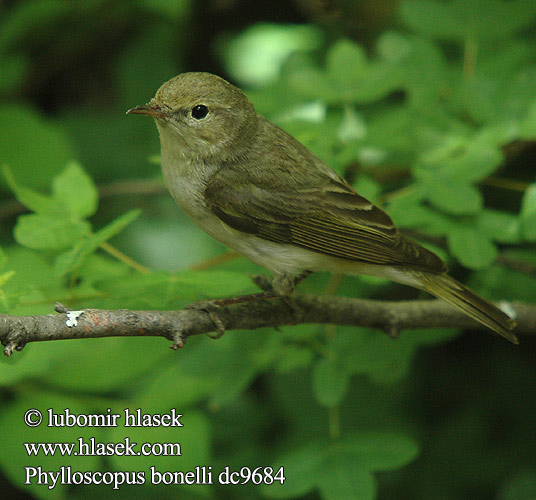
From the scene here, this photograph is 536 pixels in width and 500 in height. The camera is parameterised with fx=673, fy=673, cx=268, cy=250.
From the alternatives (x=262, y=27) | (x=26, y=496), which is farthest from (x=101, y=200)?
(x=26, y=496)

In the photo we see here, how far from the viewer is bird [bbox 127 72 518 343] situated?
9.40ft

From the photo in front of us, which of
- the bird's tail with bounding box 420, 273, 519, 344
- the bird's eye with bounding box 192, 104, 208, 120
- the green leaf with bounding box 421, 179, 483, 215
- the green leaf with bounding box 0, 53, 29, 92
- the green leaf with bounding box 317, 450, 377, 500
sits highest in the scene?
the green leaf with bounding box 0, 53, 29, 92

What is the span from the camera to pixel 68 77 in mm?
5473

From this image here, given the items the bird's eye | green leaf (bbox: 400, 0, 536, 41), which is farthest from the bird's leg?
green leaf (bbox: 400, 0, 536, 41)

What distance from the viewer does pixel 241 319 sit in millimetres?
2514

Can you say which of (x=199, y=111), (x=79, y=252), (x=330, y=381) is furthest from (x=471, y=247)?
(x=79, y=252)

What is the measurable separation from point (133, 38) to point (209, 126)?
2.35 meters

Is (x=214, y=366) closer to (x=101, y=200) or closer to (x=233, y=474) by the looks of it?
(x=233, y=474)

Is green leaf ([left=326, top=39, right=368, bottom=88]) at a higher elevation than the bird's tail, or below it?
higher

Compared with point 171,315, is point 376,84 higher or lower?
higher

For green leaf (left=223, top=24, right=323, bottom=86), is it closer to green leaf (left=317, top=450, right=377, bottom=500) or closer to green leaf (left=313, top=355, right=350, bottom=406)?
green leaf (left=313, top=355, right=350, bottom=406)

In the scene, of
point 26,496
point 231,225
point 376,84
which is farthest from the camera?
point 26,496

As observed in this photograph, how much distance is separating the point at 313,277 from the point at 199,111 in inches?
45.1

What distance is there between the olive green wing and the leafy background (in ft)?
0.38
